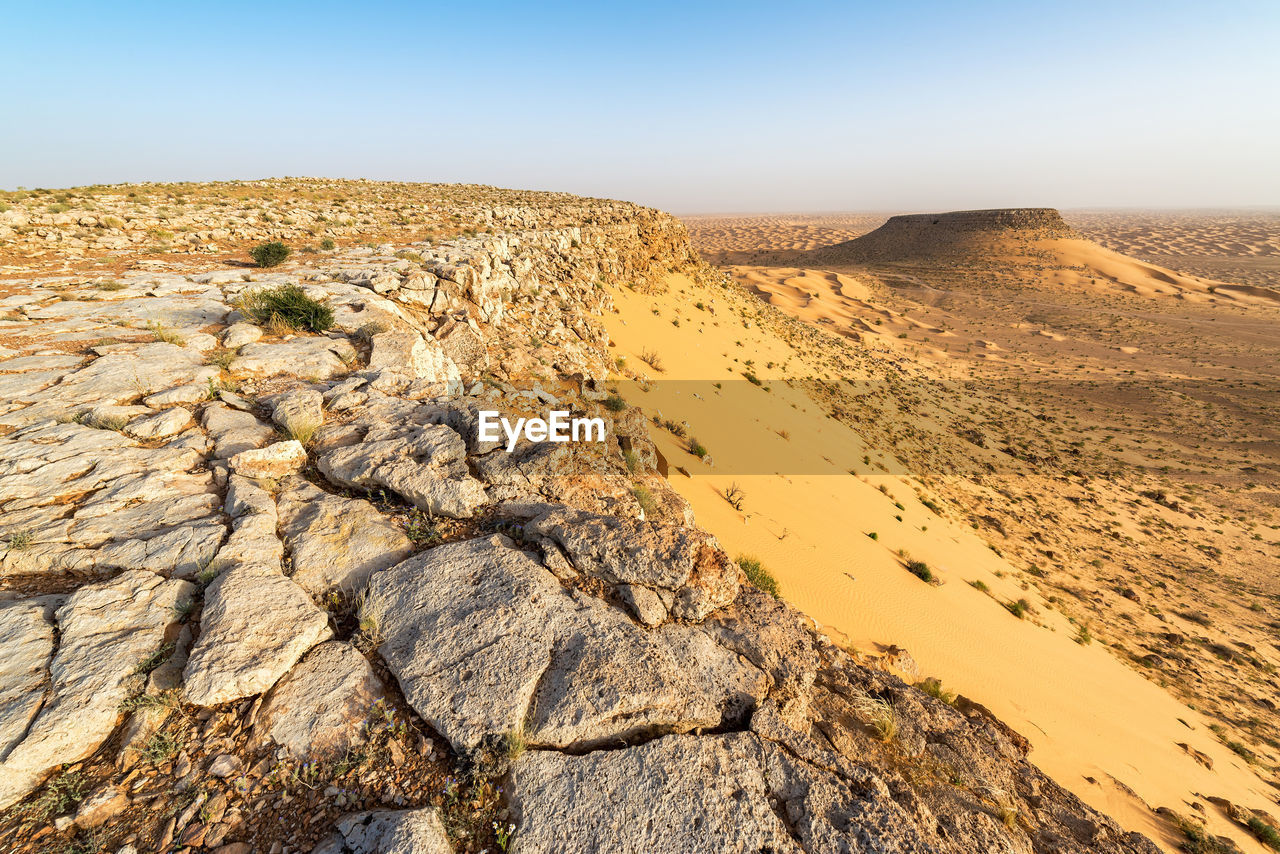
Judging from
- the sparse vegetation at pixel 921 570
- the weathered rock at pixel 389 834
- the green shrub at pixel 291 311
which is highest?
the green shrub at pixel 291 311

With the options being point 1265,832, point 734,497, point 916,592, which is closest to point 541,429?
point 734,497

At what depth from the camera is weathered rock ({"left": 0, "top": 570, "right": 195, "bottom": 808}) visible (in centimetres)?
235

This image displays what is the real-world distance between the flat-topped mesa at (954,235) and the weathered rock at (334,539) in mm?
66468

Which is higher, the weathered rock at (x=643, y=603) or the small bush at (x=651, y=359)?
the small bush at (x=651, y=359)

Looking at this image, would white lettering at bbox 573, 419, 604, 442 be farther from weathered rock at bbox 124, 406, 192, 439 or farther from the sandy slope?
weathered rock at bbox 124, 406, 192, 439

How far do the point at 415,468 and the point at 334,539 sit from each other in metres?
0.95

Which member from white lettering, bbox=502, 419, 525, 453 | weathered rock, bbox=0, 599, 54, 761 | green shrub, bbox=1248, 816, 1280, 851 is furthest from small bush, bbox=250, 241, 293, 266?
green shrub, bbox=1248, 816, 1280, 851

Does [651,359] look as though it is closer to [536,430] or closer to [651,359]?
[651,359]

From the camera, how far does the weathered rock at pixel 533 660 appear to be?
292 centimetres

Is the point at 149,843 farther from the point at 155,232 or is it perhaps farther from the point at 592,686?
the point at 155,232

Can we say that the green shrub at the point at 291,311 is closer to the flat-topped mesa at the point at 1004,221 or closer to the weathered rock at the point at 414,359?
the weathered rock at the point at 414,359

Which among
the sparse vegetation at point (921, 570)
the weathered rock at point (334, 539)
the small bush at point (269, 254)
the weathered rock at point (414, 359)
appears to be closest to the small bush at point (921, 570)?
the sparse vegetation at point (921, 570)

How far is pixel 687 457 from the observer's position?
10469mm

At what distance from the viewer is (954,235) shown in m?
57.9
